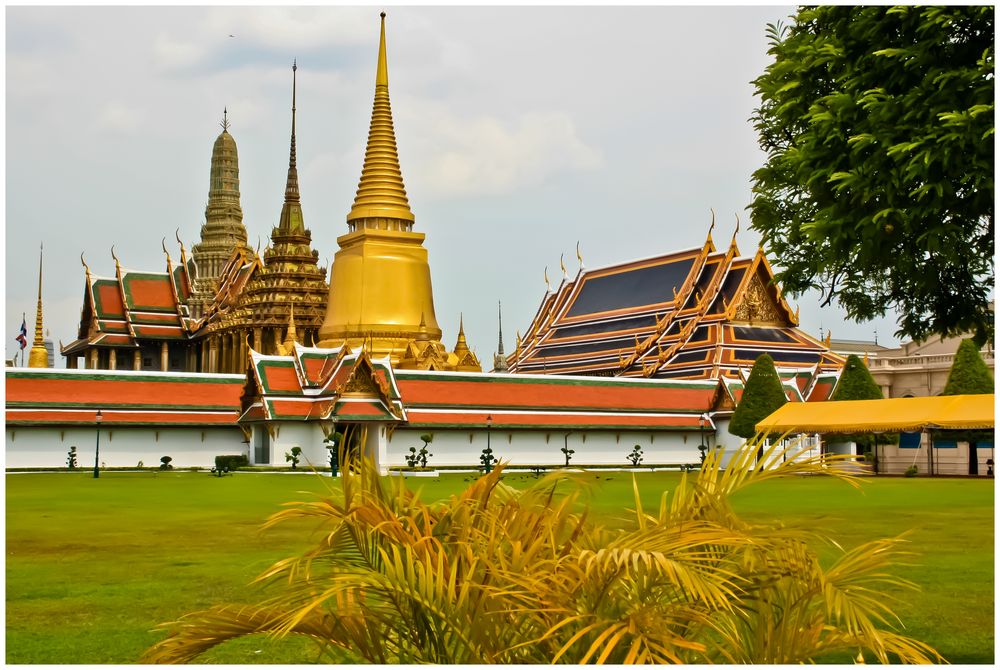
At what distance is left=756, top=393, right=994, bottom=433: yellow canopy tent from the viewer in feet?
104

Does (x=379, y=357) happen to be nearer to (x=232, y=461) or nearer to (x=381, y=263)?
(x=381, y=263)

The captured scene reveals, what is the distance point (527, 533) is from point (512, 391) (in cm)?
3609

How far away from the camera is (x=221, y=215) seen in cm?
7850

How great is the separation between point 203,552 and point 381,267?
39527 millimetres

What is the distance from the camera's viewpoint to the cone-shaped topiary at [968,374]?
38188 mm

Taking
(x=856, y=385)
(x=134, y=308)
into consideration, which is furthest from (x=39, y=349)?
(x=856, y=385)

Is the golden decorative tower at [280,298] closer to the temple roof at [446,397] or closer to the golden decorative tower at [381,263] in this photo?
the golden decorative tower at [381,263]

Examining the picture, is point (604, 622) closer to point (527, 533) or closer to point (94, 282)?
point (527, 533)

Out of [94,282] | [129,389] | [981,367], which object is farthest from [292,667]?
[94,282]

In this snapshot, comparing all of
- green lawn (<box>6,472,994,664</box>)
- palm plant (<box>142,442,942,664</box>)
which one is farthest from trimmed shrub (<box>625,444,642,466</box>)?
palm plant (<box>142,442,942,664</box>)

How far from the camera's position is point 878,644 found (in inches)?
187

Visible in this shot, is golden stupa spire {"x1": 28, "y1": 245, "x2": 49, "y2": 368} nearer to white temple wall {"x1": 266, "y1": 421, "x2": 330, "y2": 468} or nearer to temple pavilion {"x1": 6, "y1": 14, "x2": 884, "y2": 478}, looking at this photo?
temple pavilion {"x1": 6, "y1": 14, "x2": 884, "y2": 478}

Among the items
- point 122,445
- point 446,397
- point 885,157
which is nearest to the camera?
point 885,157

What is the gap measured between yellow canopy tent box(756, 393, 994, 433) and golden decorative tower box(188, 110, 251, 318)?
4892 centimetres
